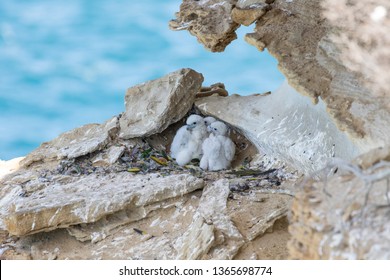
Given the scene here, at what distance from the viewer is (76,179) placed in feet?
19.4

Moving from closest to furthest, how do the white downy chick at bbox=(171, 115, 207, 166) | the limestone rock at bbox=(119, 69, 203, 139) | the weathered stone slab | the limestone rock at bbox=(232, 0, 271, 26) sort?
the weathered stone slab, the limestone rock at bbox=(232, 0, 271, 26), the white downy chick at bbox=(171, 115, 207, 166), the limestone rock at bbox=(119, 69, 203, 139)

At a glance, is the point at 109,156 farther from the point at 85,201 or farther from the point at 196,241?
the point at 196,241

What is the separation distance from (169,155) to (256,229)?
2.20 meters

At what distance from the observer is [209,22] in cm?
573

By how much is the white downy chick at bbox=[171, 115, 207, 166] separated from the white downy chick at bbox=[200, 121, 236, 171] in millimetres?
103

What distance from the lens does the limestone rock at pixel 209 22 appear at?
5641 millimetres

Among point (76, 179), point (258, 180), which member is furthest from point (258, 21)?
point (76, 179)

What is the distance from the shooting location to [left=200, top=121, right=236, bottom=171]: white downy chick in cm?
607

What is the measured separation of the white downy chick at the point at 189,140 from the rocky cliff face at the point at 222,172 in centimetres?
16

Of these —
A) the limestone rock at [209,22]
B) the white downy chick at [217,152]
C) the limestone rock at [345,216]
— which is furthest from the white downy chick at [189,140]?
the limestone rock at [345,216]

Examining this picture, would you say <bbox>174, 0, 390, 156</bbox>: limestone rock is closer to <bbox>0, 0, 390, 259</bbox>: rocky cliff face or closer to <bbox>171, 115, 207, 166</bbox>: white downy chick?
<bbox>0, 0, 390, 259</bbox>: rocky cliff face

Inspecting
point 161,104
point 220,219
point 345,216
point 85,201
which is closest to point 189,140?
point 161,104

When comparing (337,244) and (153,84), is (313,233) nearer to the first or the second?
(337,244)

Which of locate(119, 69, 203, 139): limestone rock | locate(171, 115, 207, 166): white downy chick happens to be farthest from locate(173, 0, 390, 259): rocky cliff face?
locate(119, 69, 203, 139): limestone rock
